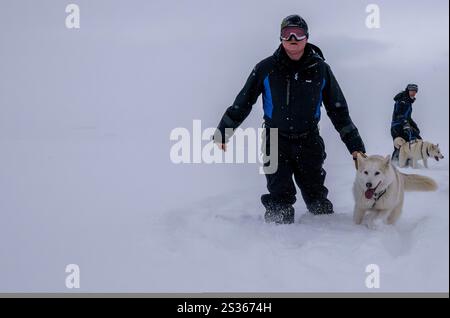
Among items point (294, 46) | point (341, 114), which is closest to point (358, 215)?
point (341, 114)

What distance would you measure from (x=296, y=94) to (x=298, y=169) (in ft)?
2.23

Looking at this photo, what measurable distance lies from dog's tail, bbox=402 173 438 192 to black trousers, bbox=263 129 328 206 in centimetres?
67

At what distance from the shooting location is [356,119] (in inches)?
460

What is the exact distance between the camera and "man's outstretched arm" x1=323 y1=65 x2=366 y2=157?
11.9 feet

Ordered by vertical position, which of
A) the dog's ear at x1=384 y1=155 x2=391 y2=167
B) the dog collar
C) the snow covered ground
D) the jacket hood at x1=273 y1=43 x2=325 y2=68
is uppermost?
the jacket hood at x1=273 y1=43 x2=325 y2=68

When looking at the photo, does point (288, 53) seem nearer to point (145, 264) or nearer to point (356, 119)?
point (145, 264)

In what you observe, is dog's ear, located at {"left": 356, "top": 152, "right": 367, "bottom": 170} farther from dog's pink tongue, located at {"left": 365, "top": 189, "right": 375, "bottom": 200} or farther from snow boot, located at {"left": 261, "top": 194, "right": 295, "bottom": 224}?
snow boot, located at {"left": 261, "top": 194, "right": 295, "bottom": 224}

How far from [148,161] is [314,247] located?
17.6ft

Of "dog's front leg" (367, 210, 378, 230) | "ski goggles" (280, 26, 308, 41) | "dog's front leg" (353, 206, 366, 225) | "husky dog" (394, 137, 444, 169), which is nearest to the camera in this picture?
"ski goggles" (280, 26, 308, 41)

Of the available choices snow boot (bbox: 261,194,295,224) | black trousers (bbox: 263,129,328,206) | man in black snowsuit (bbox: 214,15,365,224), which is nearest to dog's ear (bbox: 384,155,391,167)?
man in black snowsuit (bbox: 214,15,365,224)

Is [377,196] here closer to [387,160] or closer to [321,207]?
[387,160]

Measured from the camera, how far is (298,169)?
12.6 ft

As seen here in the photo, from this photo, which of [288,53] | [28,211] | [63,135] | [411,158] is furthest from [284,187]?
[63,135]

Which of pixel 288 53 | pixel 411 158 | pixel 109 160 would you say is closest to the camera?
pixel 288 53
